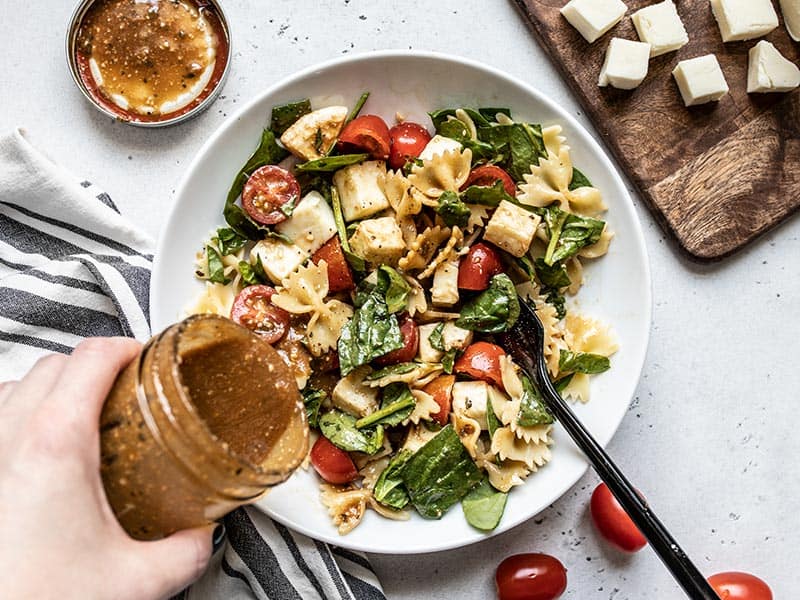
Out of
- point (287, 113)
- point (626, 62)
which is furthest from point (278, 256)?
point (626, 62)

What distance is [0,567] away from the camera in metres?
2.04

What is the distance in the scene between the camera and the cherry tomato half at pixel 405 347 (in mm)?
3277

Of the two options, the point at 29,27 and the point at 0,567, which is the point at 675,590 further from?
the point at 29,27

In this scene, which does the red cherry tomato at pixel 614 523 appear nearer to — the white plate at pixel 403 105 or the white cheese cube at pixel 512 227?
the white plate at pixel 403 105

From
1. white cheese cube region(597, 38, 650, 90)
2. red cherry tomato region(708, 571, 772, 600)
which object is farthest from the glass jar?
red cherry tomato region(708, 571, 772, 600)

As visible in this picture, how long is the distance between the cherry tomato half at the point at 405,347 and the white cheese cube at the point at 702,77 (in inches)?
55.9

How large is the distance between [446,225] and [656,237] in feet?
3.04

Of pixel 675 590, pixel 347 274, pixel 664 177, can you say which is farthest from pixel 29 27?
pixel 675 590

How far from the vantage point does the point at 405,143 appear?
11.0ft

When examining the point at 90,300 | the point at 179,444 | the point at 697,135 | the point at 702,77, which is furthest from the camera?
the point at 697,135

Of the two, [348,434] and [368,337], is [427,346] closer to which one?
[368,337]

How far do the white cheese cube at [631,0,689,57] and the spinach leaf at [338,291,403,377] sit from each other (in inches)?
59.0

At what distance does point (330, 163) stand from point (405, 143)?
0.98ft

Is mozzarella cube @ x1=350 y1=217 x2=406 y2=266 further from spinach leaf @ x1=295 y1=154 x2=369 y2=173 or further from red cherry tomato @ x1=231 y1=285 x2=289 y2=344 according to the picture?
red cherry tomato @ x1=231 y1=285 x2=289 y2=344
